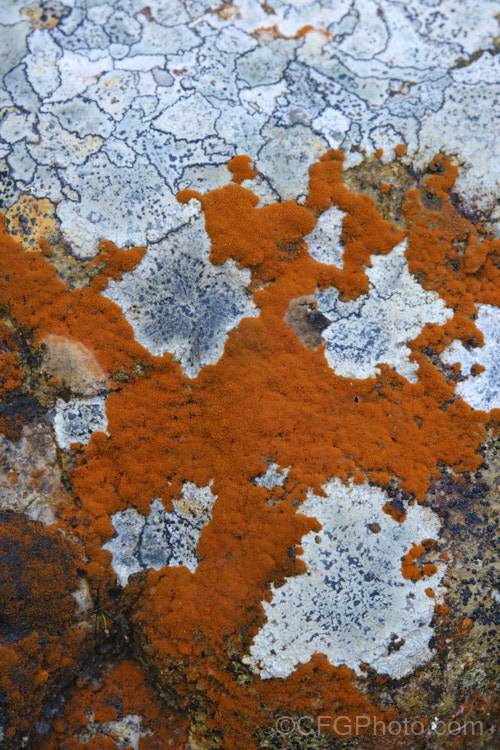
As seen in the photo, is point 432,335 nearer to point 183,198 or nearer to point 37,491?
point 183,198

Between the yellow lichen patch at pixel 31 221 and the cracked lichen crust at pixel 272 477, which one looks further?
the yellow lichen patch at pixel 31 221

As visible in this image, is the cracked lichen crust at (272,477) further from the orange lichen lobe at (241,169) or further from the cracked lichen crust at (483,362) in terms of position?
the orange lichen lobe at (241,169)

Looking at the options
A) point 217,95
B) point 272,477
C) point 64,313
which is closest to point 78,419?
point 64,313

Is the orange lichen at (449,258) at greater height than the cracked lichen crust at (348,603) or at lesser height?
greater

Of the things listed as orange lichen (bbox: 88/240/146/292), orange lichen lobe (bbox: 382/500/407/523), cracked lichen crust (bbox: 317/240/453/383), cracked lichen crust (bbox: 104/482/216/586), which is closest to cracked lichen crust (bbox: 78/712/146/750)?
cracked lichen crust (bbox: 104/482/216/586)

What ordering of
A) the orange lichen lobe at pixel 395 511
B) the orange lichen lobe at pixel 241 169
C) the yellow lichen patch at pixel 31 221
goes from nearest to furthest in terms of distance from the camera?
the orange lichen lobe at pixel 395 511 → the yellow lichen patch at pixel 31 221 → the orange lichen lobe at pixel 241 169

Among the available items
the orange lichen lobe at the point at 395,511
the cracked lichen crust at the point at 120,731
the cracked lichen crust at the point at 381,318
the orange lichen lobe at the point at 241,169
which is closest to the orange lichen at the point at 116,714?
the cracked lichen crust at the point at 120,731

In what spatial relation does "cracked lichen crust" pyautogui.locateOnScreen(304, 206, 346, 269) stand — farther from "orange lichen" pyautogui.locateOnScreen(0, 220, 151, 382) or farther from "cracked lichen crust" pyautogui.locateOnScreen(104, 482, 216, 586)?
"cracked lichen crust" pyautogui.locateOnScreen(104, 482, 216, 586)
